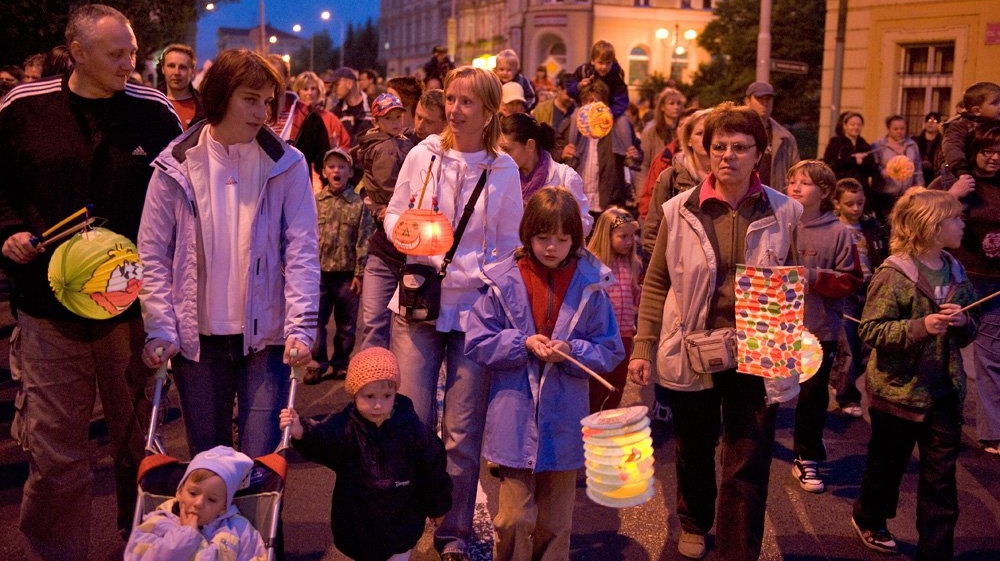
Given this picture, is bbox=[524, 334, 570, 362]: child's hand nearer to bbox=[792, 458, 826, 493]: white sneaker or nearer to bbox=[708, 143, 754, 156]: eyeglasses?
bbox=[708, 143, 754, 156]: eyeglasses

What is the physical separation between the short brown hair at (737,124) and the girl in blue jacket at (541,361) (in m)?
0.77

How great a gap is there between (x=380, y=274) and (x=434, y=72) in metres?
9.53

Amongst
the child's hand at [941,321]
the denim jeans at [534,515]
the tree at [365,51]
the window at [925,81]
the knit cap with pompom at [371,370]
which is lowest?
the denim jeans at [534,515]

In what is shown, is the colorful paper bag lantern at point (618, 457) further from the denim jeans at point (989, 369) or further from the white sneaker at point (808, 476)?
the denim jeans at point (989, 369)

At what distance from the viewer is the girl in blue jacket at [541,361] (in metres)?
4.43

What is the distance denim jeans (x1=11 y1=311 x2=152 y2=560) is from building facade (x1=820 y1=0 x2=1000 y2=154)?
59.7 ft

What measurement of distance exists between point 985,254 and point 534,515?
13.9 ft

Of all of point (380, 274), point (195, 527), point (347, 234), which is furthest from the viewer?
point (347, 234)

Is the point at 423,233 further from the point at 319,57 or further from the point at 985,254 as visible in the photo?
the point at 319,57

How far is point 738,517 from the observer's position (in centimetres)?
484

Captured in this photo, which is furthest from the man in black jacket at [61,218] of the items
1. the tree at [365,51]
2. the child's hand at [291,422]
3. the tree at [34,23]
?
the tree at [365,51]

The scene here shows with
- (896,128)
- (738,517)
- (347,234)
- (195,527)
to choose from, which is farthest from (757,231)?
(896,128)

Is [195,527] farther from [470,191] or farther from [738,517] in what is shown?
[738,517]

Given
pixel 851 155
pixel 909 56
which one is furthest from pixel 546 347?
pixel 909 56
